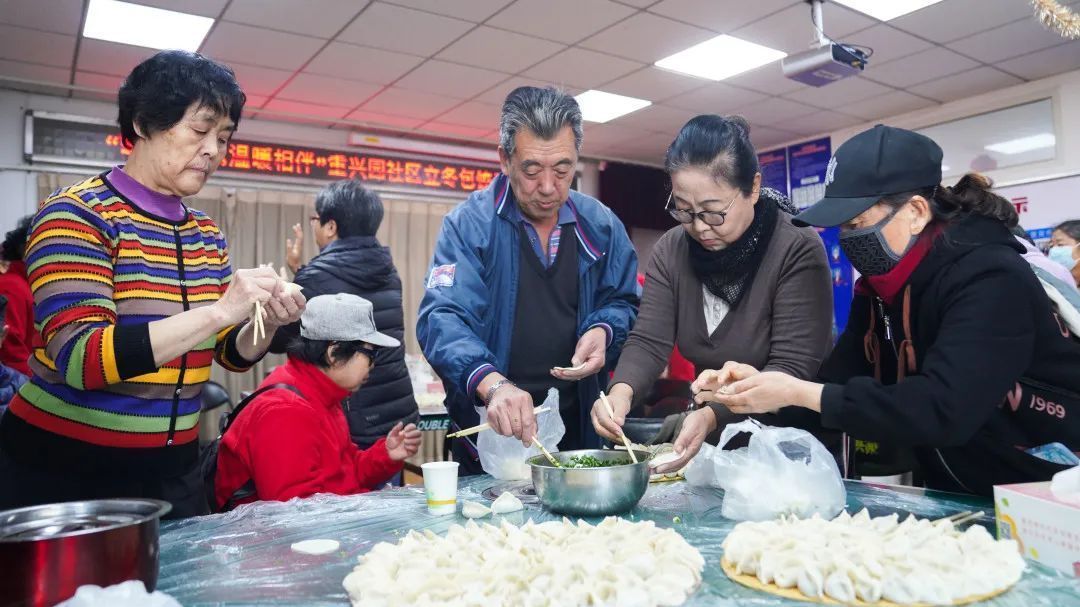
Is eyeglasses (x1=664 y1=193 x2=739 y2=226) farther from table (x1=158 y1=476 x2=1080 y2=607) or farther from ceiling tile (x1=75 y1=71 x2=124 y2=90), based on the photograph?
ceiling tile (x1=75 y1=71 x2=124 y2=90)

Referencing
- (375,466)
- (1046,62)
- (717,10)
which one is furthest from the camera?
(1046,62)

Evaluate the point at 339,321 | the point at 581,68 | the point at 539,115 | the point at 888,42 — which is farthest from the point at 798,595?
the point at 888,42

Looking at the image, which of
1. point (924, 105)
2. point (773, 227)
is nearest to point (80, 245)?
point (773, 227)

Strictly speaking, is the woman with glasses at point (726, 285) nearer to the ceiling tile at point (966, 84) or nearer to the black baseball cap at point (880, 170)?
the black baseball cap at point (880, 170)

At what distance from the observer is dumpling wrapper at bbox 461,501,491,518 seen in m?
1.51

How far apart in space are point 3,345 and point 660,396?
3.72 metres

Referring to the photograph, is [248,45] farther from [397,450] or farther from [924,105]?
[924,105]

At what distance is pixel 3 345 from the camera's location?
3908mm

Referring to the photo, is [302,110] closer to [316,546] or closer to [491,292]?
[491,292]

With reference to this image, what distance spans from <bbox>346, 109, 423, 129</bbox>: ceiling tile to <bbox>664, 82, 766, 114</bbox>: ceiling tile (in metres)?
2.24

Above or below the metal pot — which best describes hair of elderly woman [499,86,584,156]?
above

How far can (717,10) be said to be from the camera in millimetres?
4406

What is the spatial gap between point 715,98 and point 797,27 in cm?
133

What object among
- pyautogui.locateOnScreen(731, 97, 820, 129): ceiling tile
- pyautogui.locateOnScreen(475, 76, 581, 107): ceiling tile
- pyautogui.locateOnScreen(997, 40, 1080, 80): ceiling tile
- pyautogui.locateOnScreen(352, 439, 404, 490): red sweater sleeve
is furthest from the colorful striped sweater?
pyautogui.locateOnScreen(997, 40, 1080, 80): ceiling tile
